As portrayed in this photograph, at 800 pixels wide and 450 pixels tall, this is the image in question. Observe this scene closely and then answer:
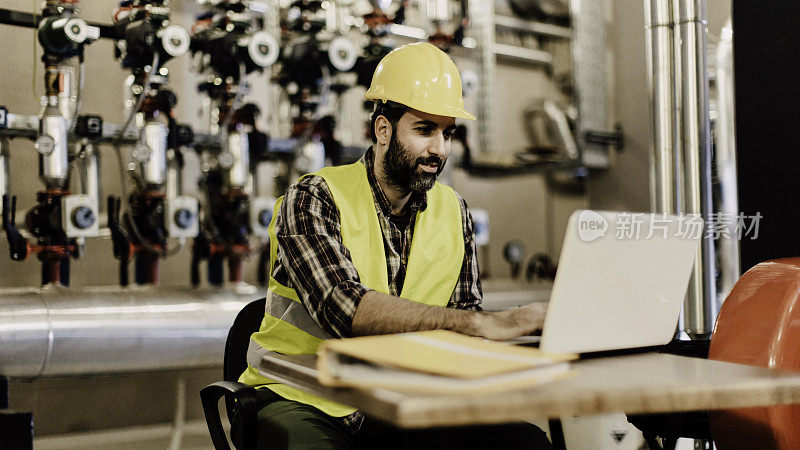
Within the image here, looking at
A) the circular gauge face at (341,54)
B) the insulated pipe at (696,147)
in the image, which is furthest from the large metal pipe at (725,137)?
the circular gauge face at (341,54)

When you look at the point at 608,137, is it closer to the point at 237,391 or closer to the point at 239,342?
the point at 239,342

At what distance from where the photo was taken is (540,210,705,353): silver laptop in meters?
1.08

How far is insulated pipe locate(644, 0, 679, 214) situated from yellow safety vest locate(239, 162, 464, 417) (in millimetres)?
779

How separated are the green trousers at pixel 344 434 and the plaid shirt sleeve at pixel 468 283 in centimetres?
33

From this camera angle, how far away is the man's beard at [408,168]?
1.78m

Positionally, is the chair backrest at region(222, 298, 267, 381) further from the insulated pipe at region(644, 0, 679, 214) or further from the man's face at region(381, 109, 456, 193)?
the insulated pipe at region(644, 0, 679, 214)

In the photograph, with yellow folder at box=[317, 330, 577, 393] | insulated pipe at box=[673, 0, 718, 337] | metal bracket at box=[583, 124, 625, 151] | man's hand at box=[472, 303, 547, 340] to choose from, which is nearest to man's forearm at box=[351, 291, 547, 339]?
man's hand at box=[472, 303, 547, 340]

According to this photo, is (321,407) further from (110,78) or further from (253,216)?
(110,78)

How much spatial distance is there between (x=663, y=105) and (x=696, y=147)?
0.53 feet

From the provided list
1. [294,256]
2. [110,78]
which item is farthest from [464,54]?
[294,256]

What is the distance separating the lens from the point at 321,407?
61.4 inches

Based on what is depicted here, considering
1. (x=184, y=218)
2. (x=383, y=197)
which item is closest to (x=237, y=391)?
(x=383, y=197)

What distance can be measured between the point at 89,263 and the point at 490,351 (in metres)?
2.71

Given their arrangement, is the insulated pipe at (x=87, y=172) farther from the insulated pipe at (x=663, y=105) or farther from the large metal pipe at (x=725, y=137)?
the large metal pipe at (x=725, y=137)
